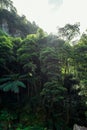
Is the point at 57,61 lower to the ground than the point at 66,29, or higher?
lower

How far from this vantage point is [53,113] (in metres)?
19.7

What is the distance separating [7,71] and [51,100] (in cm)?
599

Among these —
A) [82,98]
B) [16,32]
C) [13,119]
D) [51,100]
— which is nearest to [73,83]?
[82,98]

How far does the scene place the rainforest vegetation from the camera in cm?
1844

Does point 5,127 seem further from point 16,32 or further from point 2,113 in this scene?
point 16,32

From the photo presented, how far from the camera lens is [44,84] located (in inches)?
749

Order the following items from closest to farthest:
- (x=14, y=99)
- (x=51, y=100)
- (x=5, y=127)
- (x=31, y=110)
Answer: (x=5, y=127), (x=51, y=100), (x=31, y=110), (x=14, y=99)

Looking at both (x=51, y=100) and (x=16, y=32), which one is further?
(x=16, y=32)

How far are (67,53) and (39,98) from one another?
173 inches

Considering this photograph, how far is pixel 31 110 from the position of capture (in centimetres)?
2023

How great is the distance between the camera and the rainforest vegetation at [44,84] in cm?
1844

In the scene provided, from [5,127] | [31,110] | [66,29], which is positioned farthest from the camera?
[66,29]

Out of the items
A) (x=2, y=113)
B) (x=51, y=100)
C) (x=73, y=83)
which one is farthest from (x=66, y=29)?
(x=2, y=113)

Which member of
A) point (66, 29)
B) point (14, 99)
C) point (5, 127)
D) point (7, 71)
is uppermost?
point (66, 29)
